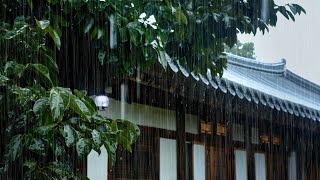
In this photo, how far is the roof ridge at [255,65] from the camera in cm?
1172

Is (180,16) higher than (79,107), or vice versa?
(180,16)

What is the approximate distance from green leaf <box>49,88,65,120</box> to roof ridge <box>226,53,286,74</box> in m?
9.22

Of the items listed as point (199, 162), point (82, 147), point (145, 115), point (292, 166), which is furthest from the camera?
point (292, 166)

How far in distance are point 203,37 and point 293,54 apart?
33610 millimetres

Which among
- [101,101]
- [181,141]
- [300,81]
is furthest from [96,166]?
[300,81]

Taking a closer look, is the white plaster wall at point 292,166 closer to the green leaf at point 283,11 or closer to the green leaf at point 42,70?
the green leaf at point 283,11

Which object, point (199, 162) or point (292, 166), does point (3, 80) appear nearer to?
point (199, 162)

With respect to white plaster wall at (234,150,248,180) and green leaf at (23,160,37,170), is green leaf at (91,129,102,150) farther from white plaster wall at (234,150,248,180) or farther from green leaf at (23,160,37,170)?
white plaster wall at (234,150,248,180)

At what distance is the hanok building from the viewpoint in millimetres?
5648

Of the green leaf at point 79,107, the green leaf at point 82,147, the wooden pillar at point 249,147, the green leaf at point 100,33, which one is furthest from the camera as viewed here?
the wooden pillar at point 249,147

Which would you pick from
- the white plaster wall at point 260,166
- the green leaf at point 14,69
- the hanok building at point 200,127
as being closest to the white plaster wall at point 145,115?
the hanok building at point 200,127

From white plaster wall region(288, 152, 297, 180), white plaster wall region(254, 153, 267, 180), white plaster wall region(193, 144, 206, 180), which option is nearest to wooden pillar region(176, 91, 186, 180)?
white plaster wall region(193, 144, 206, 180)

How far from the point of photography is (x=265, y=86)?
1018cm

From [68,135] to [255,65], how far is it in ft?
35.9
